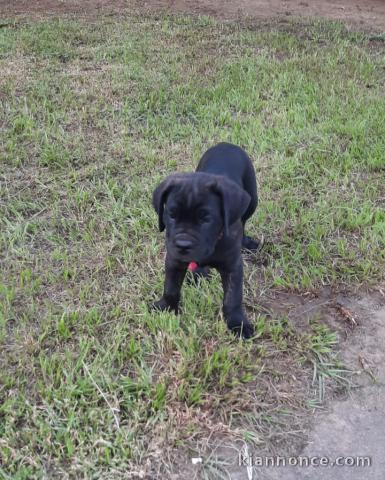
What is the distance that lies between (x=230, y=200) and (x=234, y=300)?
0.65 metres

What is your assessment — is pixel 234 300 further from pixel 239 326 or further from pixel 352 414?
pixel 352 414

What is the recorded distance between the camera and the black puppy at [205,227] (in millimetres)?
2975

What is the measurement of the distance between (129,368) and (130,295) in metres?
0.65

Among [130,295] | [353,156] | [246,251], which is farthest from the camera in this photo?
[353,156]

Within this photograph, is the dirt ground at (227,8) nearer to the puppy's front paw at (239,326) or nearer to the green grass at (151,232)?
the green grass at (151,232)

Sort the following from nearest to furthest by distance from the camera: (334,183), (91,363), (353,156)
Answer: (91,363), (334,183), (353,156)

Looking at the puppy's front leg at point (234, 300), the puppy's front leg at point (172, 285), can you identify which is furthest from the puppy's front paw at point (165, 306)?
the puppy's front leg at point (234, 300)

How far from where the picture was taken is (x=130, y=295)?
383 centimetres

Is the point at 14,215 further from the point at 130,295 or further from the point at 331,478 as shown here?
the point at 331,478

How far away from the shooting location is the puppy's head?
295 centimetres

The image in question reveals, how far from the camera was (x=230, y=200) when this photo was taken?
3.05 metres

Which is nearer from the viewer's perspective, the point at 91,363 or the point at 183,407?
the point at 183,407

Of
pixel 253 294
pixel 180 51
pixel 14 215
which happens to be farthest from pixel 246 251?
pixel 180 51

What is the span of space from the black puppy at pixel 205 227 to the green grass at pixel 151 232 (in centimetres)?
25
